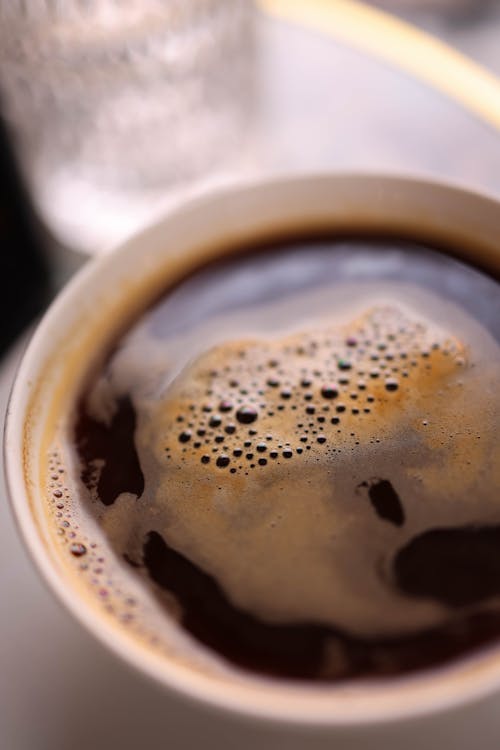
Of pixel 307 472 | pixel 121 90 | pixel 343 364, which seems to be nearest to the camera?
pixel 307 472

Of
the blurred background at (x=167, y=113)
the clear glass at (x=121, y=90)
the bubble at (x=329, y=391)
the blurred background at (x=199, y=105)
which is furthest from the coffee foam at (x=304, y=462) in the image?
the clear glass at (x=121, y=90)

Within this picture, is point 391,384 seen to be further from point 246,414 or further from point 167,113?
point 167,113

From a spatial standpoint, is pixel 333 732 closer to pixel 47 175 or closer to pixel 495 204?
pixel 495 204

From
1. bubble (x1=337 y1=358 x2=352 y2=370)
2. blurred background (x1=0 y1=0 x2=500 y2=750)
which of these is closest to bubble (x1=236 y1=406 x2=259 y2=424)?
bubble (x1=337 y1=358 x2=352 y2=370)

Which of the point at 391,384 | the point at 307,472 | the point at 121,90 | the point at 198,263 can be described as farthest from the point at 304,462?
the point at 121,90

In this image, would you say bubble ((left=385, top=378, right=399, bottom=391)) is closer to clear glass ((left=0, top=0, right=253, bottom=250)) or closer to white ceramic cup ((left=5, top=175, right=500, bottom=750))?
white ceramic cup ((left=5, top=175, right=500, bottom=750))

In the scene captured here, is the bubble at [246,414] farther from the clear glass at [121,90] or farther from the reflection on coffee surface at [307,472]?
the clear glass at [121,90]

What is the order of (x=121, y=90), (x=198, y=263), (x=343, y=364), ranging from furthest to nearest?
(x=121, y=90) → (x=198, y=263) → (x=343, y=364)
